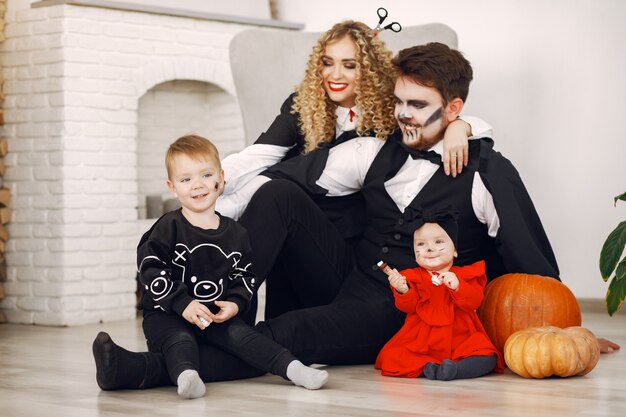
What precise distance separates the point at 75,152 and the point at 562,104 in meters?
2.09

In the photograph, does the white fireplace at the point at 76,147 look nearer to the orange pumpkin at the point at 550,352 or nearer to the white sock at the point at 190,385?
the white sock at the point at 190,385

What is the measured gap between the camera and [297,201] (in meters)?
2.91

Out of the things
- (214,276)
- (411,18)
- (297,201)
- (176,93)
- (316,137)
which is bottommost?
(214,276)

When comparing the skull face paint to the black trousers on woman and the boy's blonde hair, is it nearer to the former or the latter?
the black trousers on woman

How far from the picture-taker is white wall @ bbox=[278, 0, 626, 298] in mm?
4312

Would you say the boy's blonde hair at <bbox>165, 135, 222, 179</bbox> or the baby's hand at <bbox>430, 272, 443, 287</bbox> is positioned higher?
the boy's blonde hair at <bbox>165, 135, 222, 179</bbox>

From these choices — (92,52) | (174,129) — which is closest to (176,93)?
(174,129)

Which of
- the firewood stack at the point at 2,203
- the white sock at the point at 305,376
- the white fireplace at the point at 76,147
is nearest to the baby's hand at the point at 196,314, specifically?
the white sock at the point at 305,376

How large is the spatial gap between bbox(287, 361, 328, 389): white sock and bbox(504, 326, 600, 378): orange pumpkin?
54 centimetres

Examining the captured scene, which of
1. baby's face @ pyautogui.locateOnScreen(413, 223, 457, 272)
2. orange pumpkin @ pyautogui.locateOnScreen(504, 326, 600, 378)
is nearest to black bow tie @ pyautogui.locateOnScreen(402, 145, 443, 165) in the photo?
baby's face @ pyautogui.locateOnScreen(413, 223, 457, 272)

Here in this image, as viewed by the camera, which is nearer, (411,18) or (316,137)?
(316,137)

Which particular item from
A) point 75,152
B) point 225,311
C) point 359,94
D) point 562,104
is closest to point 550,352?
point 225,311

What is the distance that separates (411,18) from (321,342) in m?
2.51

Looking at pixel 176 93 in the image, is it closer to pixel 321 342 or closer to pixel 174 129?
pixel 174 129
